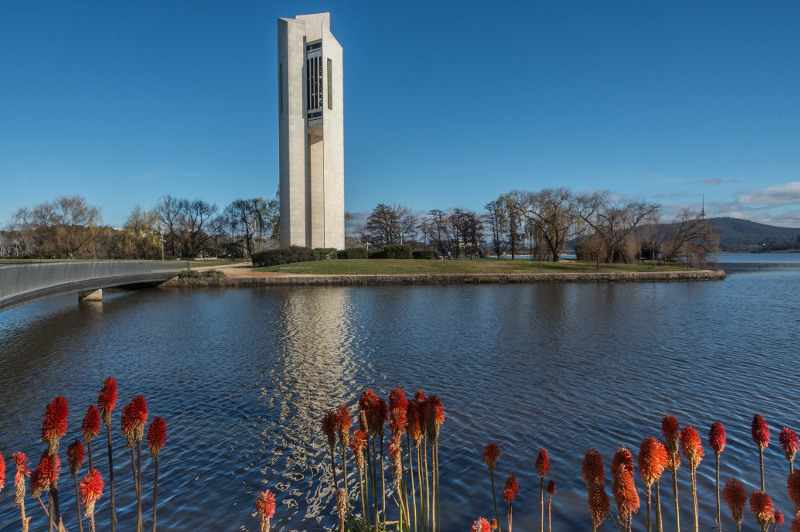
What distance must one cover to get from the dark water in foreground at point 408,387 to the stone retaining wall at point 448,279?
13.6 m

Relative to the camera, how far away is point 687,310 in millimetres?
20516

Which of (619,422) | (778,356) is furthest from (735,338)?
(619,422)

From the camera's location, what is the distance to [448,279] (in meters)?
36.2

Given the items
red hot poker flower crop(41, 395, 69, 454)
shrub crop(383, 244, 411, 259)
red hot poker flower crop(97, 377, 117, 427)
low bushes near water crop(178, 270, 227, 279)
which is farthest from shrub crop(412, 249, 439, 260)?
red hot poker flower crop(41, 395, 69, 454)

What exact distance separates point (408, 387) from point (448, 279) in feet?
89.5

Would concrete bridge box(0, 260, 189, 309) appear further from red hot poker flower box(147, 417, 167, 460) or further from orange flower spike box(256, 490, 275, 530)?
orange flower spike box(256, 490, 275, 530)

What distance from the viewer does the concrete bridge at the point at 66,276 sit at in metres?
12.6

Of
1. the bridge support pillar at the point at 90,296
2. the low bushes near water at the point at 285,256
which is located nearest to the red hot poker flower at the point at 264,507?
the bridge support pillar at the point at 90,296

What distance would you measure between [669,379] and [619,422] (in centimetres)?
320

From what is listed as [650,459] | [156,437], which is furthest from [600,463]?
[156,437]

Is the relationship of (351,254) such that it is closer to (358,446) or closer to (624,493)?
(358,446)

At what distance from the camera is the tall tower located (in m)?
48.9

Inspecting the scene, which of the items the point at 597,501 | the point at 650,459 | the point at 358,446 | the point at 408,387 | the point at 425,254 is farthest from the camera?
the point at 425,254

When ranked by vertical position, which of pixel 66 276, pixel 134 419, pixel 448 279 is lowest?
pixel 448 279
